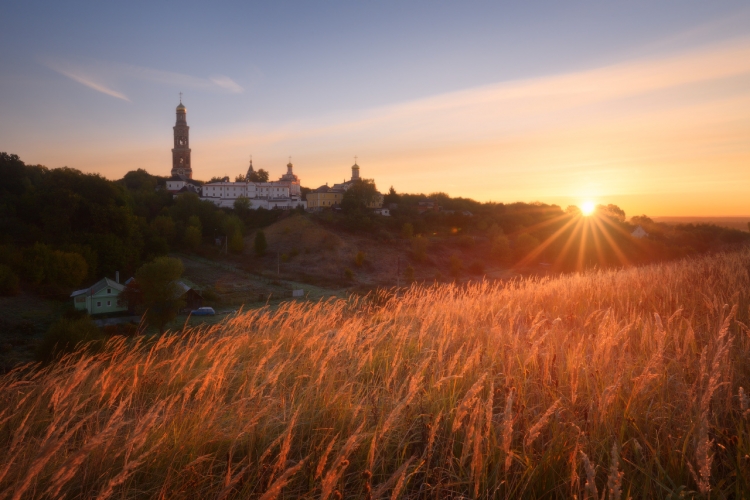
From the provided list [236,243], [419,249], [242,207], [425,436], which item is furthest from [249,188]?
[425,436]

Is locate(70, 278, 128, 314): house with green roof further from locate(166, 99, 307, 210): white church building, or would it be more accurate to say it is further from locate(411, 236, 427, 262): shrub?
locate(166, 99, 307, 210): white church building

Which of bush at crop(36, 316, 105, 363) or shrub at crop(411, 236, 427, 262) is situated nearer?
bush at crop(36, 316, 105, 363)

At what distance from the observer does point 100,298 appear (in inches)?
1045

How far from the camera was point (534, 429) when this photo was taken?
185cm

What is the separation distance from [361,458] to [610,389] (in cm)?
131

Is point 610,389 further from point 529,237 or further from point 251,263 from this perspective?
point 529,237

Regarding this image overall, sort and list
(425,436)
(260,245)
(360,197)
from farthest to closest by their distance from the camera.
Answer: (360,197)
(260,245)
(425,436)

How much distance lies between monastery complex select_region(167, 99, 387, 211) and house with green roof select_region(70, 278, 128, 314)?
39504 millimetres

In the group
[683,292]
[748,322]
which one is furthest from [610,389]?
[683,292]

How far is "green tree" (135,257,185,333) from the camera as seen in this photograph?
21.7m

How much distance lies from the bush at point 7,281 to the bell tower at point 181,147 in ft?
196

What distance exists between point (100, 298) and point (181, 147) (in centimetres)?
6561

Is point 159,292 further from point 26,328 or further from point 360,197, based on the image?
point 360,197

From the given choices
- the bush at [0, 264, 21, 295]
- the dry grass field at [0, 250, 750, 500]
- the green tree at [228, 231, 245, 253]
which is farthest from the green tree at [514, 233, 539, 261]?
the dry grass field at [0, 250, 750, 500]
